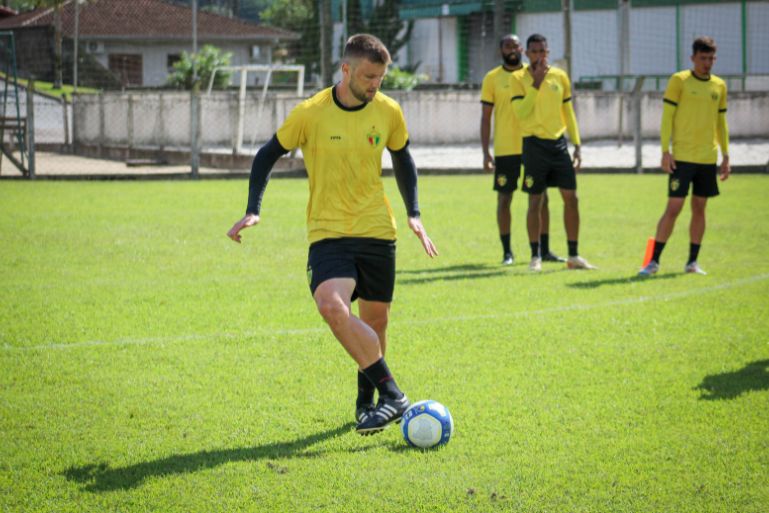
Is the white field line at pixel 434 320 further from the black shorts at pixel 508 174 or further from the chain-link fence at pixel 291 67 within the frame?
the chain-link fence at pixel 291 67

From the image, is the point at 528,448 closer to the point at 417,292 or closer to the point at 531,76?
the point at 417,292

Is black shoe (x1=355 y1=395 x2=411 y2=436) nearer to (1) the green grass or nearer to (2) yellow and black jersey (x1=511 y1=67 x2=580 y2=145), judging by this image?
(2) yellow and black jersey (x1=511 y1=67 x2=580 y2=145)

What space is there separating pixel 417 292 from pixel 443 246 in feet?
10.8

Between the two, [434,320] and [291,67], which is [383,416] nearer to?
[434,320]

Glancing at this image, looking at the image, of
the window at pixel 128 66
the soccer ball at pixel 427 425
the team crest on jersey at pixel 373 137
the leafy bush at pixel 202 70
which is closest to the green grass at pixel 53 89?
the leafy bush at pixel 202 70

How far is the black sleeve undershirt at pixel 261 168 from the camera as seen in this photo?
5770mm

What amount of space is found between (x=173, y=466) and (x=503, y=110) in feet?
26.1

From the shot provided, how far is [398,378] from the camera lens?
22.5 ft

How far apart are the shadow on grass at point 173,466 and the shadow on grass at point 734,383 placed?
7.88 ft

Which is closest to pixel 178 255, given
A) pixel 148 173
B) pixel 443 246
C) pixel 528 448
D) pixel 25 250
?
pixel 25 250

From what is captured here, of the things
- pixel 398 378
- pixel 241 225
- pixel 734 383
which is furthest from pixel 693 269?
pixel 241 225

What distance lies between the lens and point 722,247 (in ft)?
Result: 42.9

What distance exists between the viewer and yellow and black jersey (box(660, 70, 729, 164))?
1116cm

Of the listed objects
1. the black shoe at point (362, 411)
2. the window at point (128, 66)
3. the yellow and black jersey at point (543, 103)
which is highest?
the window at point (128, 66)
